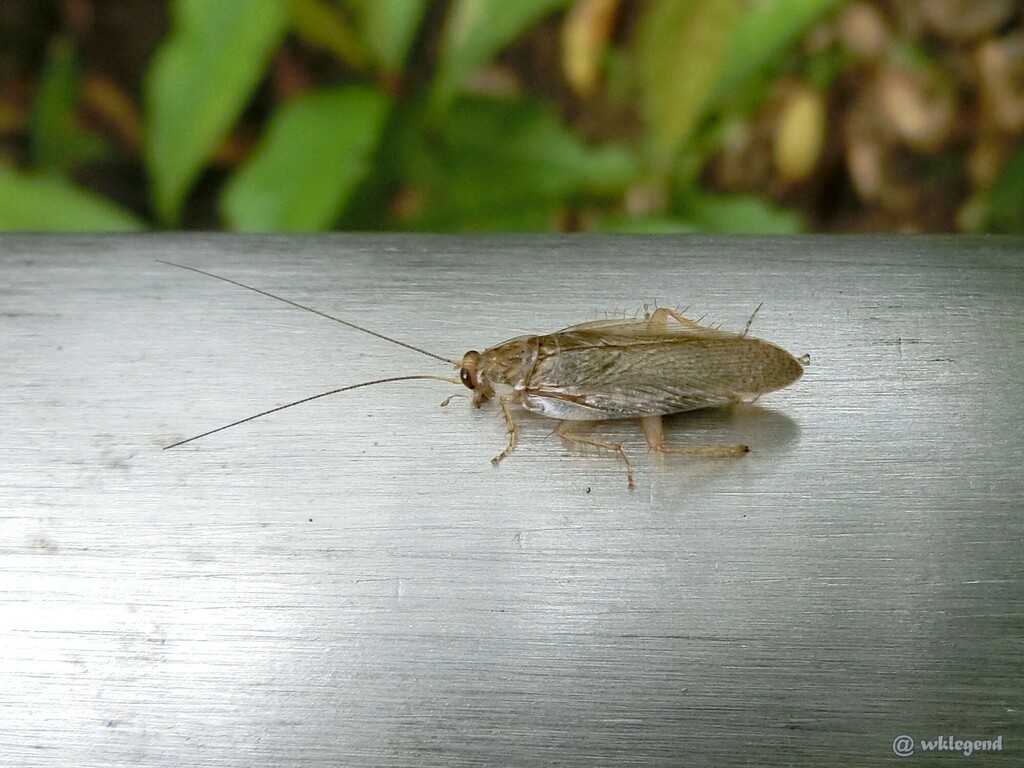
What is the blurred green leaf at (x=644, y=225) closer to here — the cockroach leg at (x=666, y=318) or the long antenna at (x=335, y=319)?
the cockroach leg at (x=666, y=318)

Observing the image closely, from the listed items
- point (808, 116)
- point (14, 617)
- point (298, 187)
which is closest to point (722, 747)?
point (14, 617)

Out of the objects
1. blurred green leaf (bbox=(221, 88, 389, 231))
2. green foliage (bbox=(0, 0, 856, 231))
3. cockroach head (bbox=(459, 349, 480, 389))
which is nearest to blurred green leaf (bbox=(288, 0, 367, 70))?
green foliage (bbox=(0, 0, 856, 231))

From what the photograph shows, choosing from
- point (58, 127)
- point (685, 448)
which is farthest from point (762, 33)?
point (58, 127)

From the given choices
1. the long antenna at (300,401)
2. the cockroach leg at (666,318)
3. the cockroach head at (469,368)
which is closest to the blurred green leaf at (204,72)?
the long antenna at (300,401)

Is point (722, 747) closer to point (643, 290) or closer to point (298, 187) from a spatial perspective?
point (643, 290)

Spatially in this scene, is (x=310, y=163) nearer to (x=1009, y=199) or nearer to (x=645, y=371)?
(x=645, y=371)

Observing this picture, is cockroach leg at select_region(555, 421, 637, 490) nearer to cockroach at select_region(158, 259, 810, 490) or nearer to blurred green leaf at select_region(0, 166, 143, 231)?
cockroach at select_region(158, 259, 810, 490)
